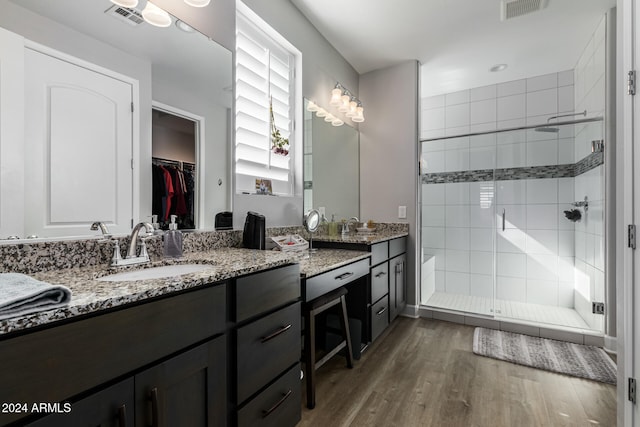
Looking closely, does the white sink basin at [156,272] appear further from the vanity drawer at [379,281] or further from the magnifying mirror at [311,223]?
the vanity drawer at [379,281]

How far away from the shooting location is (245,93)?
2021mm

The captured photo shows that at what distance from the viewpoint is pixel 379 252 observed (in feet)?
8.05

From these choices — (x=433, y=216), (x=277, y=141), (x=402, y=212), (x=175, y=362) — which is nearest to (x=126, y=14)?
(x=277, y=141)

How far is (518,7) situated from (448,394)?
111 inches

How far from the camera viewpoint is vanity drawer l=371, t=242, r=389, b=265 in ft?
7.66

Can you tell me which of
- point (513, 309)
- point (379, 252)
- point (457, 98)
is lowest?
point (513, 309)

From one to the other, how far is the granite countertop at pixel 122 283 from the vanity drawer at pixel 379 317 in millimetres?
991

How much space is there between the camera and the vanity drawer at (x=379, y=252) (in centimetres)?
233

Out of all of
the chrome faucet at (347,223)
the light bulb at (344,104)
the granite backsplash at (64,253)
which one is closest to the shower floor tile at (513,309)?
the chrome faucet at (347,223)

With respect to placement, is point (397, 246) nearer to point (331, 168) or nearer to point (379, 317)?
point (379, 317)

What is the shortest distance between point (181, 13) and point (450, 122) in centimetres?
350

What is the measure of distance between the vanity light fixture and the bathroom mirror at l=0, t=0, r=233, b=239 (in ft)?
4.06

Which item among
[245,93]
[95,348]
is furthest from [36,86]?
[245,93]

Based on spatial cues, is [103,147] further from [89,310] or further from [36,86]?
[89,310]
